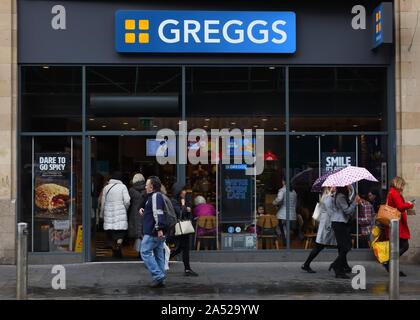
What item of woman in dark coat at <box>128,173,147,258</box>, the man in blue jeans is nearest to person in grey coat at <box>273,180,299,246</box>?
woman in dark coat at <box>128,173,147,258</box>

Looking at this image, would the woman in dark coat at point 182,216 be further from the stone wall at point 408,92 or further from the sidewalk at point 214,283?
the stone wall at point 408,92

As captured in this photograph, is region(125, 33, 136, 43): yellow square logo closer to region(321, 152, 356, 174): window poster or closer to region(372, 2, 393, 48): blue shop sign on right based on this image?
region(321, 152, 356, 174): window poster

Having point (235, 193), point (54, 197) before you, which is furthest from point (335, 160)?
point (54, 197)

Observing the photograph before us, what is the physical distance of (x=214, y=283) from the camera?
1057cm

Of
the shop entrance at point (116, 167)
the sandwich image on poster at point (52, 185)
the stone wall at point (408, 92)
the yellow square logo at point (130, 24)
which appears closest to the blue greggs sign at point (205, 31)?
the yellow square logo at point (130, 24)

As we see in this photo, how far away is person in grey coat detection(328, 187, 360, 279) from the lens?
10.8m

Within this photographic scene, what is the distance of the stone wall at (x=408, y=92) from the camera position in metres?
12.7

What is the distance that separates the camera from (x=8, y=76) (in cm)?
1239

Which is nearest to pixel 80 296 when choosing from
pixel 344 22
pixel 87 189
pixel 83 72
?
pixel 87 189

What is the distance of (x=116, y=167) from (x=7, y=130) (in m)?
2.18

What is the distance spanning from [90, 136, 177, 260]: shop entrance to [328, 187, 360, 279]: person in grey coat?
3.47m

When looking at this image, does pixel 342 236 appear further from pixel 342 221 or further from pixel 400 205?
pixel 400 205

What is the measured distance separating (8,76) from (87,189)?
2572 mm

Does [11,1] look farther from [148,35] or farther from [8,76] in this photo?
[148,35]
